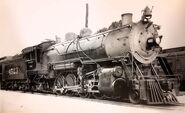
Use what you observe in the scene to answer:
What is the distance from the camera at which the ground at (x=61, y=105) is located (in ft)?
7.45

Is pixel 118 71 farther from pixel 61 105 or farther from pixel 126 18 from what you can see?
pixel 61 105

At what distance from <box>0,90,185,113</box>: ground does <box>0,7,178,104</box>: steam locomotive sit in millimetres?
54

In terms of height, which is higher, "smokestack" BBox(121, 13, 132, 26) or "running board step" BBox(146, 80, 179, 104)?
"smokestack" BBox(121, 13, 132, 26)

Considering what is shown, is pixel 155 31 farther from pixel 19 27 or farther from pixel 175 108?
pixel 19 27

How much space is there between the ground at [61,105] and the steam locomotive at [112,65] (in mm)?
54

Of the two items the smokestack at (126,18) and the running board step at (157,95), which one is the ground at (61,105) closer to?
the running board step at (157,95)

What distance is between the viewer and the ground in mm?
2270

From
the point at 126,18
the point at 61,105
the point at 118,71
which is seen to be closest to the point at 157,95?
the point at 118,71

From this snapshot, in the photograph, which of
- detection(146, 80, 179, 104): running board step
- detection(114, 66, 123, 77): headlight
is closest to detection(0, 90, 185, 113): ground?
detection(146, 80, 179, 104): running board step

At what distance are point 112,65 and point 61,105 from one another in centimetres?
86

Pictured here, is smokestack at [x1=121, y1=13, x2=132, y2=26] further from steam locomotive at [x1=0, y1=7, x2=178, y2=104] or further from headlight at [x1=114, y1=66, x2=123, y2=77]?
headlight at [x1=114, y1=66, x2=123, y2=77]

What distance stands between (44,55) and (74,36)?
555 mm

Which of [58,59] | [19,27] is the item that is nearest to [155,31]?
[58,59]

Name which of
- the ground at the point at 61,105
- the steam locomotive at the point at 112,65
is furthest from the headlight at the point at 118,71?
the ground at the point at 61,105
